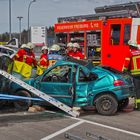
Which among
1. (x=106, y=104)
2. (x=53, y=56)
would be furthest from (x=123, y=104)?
(x=53, y=56)

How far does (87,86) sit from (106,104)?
63 cm

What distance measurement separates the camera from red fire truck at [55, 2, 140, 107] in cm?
1337

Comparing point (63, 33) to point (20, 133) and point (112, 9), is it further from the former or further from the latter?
point (20, 133)

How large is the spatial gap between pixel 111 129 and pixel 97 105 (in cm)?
153

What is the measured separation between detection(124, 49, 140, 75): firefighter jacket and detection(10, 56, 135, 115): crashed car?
812 millimetres

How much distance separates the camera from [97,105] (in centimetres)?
901

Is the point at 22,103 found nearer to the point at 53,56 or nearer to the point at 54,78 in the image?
the point at 54,78

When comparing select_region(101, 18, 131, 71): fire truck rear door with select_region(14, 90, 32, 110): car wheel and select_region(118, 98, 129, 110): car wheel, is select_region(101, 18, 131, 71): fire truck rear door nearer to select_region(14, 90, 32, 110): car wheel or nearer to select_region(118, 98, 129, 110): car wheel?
select_region(118, 98, 129, 110): car wheel

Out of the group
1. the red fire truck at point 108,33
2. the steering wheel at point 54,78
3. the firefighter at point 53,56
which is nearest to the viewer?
the steering wheel at point 54,78

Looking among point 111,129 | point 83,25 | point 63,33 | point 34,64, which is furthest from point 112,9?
point 111,129

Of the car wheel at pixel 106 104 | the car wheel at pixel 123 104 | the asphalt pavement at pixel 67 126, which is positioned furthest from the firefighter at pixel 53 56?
the car wheel at pixel 106 104

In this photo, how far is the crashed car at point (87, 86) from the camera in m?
8.92

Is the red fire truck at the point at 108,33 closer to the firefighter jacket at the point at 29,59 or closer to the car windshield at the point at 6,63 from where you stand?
the firefighter jacket at the point at 29,59

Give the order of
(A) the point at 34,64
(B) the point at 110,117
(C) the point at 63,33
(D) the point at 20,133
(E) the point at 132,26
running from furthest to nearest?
(C) the point at 63,33, (E) the point at 132,26, (A) the point at 34,64, (B) the point at 110,117, (D) the point at 20,133
